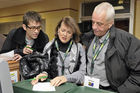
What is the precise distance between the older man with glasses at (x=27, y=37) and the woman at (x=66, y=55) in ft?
1.03

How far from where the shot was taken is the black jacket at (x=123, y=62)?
122 centimetres

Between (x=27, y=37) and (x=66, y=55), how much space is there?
0.62m

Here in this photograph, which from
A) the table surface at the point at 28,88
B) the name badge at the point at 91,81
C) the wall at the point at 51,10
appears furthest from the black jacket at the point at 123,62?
the wall at the point at 51,10

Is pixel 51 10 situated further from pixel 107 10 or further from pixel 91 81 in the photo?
pixel 91 81

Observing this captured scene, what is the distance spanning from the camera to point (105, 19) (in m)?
1.27

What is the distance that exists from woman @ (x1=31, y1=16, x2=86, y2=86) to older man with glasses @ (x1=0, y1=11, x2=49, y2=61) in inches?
12.4

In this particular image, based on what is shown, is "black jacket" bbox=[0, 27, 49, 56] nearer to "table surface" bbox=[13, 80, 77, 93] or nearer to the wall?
"table surface" bbox=[13, 80, 77, 93]

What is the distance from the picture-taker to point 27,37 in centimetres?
169

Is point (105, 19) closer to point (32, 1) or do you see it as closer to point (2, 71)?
point (2, 71)

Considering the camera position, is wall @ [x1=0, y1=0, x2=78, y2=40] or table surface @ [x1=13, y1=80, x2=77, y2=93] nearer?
table surface @ [x1=13, y1=80, x2=77, y2=93]

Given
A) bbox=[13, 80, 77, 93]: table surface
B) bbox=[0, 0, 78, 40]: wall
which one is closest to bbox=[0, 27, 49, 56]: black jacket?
bbox=[13, 80, 77, 93]: table surface

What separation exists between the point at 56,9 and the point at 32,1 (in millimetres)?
1340

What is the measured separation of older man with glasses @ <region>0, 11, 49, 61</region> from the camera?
1.56 m

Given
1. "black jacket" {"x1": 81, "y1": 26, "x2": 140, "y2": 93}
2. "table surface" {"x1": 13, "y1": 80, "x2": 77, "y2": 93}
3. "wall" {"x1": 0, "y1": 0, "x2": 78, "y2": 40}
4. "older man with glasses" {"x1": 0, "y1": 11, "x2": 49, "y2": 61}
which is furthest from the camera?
"wall" {"x1": 0, "y1": 0, "x2": 78, "y2": 40}
